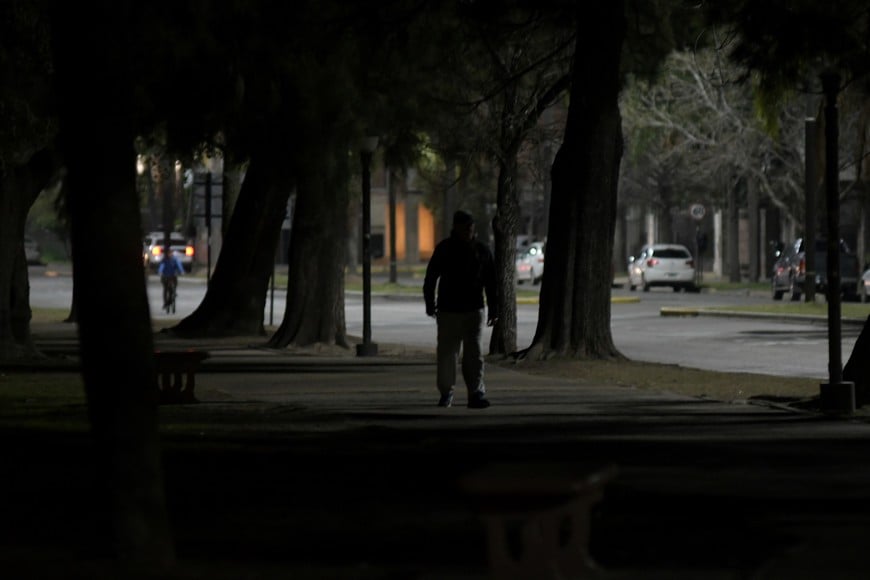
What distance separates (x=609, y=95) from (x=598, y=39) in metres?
0.71

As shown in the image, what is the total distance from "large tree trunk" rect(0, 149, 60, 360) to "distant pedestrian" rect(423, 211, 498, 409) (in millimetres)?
9245

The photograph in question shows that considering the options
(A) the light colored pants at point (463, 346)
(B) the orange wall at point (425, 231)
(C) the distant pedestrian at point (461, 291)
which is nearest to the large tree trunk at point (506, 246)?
(A) the light colored pants at point (463, 346)

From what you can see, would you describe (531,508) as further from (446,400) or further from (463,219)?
(446,400)

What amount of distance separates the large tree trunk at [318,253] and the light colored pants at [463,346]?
11.7 metres

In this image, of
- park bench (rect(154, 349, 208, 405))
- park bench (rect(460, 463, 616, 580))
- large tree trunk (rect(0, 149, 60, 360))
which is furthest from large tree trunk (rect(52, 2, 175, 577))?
large tree trunk (rect(0, 149, 60, 360))

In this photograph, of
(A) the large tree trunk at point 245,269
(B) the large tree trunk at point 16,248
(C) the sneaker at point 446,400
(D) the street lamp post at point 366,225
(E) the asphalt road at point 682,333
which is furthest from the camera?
(A) the large tree trunk at point 245,269

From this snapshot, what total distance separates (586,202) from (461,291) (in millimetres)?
7103

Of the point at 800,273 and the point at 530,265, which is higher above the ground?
the point at 530,265

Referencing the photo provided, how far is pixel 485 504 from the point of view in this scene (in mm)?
7805

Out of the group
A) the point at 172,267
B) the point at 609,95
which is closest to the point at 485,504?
the point at 609,95

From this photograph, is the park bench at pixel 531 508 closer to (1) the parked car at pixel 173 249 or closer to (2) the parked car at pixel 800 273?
(2) the parked car at pixel 800 273

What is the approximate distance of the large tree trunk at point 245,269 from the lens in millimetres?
32812

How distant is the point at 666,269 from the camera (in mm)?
61562

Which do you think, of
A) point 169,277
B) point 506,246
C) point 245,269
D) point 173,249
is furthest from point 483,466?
point 173,249
